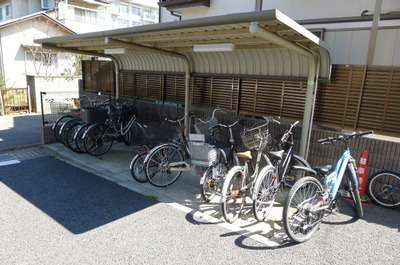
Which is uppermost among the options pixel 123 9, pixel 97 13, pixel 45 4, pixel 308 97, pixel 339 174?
pixel 123 9

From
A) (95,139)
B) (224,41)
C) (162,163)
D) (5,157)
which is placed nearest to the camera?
(162,163)

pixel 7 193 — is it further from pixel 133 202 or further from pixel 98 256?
pixel 98 256

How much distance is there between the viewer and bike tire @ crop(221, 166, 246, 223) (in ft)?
11.4

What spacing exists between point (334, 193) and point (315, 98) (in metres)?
1.74

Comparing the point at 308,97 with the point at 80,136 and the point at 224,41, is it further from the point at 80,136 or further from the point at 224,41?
the point at 80,136

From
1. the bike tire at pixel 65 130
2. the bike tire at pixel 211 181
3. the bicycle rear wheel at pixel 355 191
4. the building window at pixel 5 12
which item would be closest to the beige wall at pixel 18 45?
the building window at pixel 5 12

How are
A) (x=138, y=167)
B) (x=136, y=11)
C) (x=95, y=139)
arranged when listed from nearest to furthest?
(x=138, y=167), (x=95, y=139), (x=136, y=11)

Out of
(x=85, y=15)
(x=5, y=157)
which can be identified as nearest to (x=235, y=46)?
(x=5, y=157)

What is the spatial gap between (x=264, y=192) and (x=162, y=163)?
176 centimetres

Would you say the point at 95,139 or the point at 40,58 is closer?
the point at 95,139

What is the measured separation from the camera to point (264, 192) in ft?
11.7

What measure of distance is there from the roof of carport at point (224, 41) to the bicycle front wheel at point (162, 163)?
5.97 ft

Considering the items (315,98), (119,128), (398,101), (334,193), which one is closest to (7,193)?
(119,128)

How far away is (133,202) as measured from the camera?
4133 millimetres
